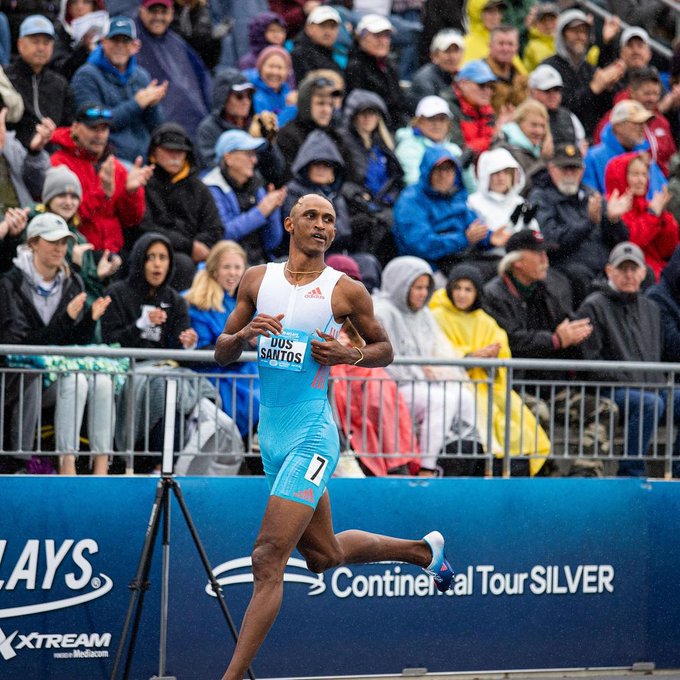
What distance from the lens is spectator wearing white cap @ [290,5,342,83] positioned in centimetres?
1482

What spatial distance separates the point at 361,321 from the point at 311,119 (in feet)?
20.0

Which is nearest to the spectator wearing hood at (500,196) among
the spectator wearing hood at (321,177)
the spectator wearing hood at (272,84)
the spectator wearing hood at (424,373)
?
the spectator wearing hood at (321,177)

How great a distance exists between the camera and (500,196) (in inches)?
541

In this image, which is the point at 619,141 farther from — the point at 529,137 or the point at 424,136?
the point at 424,136

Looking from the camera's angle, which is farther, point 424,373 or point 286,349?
point 424,373

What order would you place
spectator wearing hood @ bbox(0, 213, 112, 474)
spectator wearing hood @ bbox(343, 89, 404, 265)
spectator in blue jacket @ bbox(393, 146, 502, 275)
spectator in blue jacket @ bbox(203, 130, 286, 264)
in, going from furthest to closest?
spectator wearing hood @ bbox(343, 89, 404, 265) < spectator in blue jacket @ bbox(393, 146, 502, 275) < spectator in blue jacket @ bbox(203, 130, 286, 264) < spectator wearing hood @ bbox(0, 213, 112, 474)

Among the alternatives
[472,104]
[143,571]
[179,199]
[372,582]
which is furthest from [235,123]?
[143,571]

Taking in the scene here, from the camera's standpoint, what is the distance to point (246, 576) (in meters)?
9.12

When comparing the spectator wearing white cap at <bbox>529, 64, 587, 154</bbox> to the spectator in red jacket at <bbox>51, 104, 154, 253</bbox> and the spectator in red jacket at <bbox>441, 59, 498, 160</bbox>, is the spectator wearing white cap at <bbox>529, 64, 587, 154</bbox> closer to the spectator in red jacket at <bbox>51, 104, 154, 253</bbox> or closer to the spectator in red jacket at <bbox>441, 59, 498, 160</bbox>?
the spectator in red jacket at <bbox>441, 59, 498, 160</bbox>

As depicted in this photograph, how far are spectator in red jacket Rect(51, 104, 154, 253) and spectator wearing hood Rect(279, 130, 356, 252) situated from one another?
64.5 inches

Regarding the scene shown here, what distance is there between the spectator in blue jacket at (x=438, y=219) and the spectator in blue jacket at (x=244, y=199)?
1198 mm

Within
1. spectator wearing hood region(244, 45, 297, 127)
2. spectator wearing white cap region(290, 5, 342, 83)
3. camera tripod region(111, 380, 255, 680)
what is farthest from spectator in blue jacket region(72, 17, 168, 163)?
camera tripod region(111, 380, 255, 680)

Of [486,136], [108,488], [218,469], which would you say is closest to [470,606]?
[218,469]

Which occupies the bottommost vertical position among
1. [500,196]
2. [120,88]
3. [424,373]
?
[424,373]
